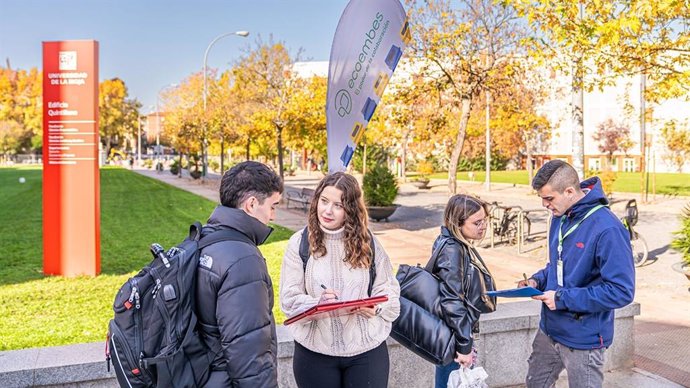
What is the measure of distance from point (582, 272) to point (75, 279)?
331 inches

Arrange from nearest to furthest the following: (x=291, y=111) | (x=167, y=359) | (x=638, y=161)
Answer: (x=167, y=359) < (x=291, y=111) < (x=638, y=161)

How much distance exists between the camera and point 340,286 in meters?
3.18

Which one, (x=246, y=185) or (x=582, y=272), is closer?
(x=246, y=185)

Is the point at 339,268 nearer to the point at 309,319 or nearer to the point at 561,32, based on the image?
the point at 309,319

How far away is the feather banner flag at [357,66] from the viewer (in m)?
6.15

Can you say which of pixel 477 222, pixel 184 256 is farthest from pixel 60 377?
pixel 477 222

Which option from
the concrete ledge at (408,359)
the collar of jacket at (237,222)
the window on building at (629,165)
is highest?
the window on building at (629,165)

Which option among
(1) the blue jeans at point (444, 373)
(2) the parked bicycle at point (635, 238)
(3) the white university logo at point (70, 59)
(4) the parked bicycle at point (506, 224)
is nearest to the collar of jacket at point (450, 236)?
(1) the blue jeans at point (444, 373)

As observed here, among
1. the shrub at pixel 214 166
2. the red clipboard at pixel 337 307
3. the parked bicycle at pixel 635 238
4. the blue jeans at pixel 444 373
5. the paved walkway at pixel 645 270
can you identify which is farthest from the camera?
the shrub at pixel 214 166

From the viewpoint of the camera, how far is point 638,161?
203 ft

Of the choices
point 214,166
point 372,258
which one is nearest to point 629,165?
point 214,166

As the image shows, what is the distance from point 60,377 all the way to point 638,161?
6530cm

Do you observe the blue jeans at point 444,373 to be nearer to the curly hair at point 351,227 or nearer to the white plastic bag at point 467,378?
the white plastic bag at point 467,378

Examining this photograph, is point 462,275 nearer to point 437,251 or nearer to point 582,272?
point 437,251
